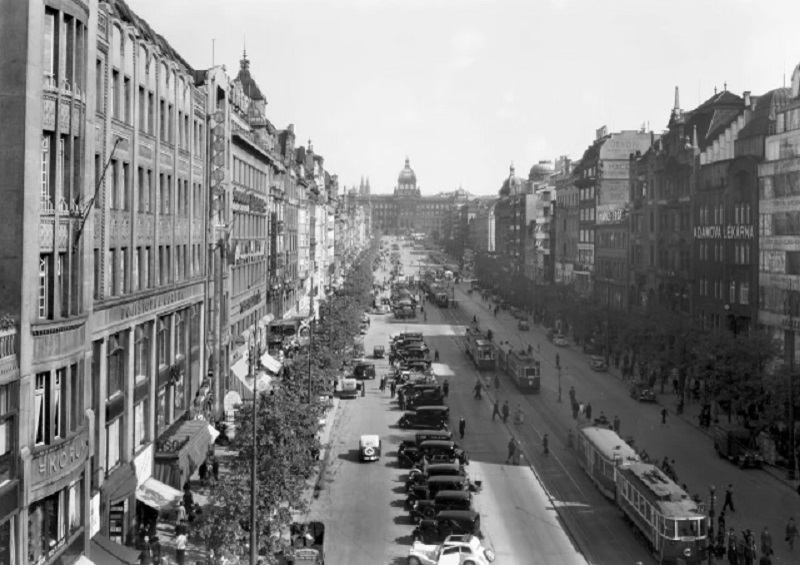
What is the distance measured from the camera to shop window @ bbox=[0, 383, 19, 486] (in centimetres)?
2509

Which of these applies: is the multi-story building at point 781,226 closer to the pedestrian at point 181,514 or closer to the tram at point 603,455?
the tram at point 603,455

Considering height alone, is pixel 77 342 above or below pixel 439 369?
above

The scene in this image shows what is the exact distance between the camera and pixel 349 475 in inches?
2009

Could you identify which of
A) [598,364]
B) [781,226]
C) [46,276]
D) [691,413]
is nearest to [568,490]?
Answer: [691,413]

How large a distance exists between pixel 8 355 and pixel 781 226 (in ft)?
191

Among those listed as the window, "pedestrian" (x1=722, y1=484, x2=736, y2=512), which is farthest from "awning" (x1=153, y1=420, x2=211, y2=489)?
"pedestrian" (x1=722, y1=484, x2=736, y2=512)

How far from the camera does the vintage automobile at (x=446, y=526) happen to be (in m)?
39.4

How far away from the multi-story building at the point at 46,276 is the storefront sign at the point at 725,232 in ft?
188

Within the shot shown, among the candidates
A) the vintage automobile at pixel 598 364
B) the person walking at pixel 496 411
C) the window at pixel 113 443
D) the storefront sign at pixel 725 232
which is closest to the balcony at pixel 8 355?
the window at pixel 113 443

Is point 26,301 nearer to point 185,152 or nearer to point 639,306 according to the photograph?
point 185,152

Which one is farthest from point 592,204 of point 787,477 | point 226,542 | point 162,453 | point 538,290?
point 226,542

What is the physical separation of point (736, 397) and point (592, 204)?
3033 inches

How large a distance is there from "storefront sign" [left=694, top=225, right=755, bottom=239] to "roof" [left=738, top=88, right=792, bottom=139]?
7007 mm

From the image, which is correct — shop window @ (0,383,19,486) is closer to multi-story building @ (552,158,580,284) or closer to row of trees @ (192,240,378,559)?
row of trees @ (192,240,378,559)
